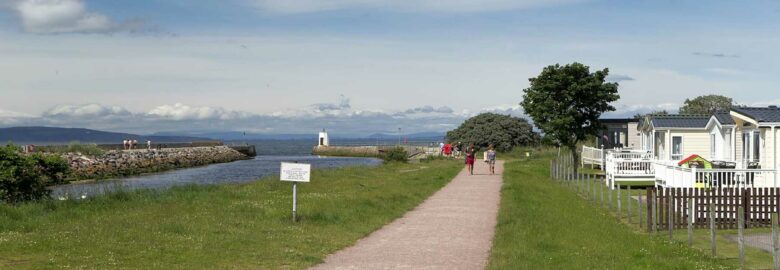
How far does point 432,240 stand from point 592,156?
127 ft

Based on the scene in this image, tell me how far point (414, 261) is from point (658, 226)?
8.27 m

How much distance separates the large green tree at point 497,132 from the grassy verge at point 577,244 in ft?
208

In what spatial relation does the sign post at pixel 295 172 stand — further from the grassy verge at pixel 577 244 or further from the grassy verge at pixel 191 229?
the grassy verge at pixel 577 244

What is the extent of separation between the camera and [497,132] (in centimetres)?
8900

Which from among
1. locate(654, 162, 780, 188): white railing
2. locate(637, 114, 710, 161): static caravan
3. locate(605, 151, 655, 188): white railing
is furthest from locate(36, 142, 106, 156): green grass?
locate(654, 162, 780, 188): white railing

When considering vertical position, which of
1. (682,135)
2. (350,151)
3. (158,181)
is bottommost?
(158,181)

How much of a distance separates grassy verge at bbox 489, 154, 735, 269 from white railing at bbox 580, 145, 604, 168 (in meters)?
27.1

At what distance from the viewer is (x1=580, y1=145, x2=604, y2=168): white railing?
5141 cm

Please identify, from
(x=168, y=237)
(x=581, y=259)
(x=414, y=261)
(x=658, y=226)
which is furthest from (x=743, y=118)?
(x=168, y=237)

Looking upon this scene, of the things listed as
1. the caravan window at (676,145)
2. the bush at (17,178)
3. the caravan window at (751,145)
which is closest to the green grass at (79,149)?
the bush at (17,178)

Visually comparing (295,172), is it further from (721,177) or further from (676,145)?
(676,145)

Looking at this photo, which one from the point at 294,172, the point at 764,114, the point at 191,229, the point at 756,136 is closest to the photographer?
the point at 191,229

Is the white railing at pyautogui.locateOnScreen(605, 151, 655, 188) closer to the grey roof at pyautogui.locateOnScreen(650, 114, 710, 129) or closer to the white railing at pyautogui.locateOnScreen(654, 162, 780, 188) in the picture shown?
the grey roof at pyautogui.locateOnScreen(650, 114, 710, 129)

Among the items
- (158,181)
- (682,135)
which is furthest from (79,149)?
(682,135)
